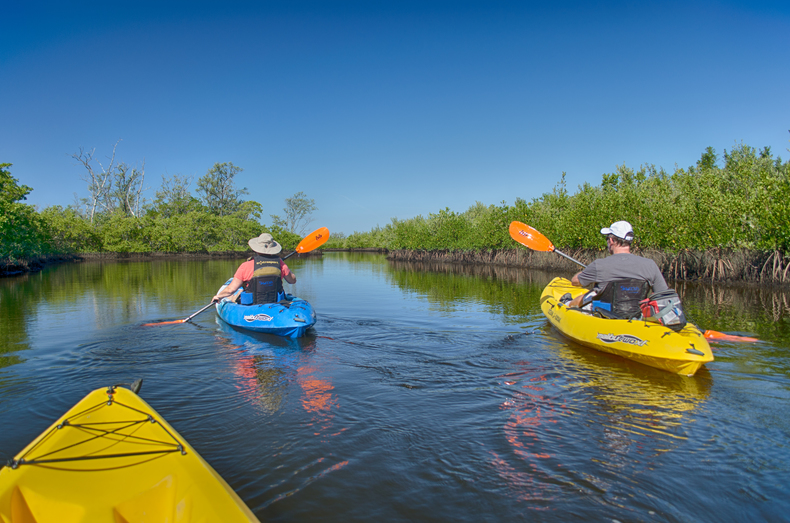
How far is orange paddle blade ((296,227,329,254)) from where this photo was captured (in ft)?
33.1

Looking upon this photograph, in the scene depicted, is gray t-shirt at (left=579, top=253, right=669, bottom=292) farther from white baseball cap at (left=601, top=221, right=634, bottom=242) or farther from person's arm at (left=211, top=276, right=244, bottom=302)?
person's arm at (left=211, top=276, right=244, bottom=302)

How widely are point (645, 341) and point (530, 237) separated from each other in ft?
16.0

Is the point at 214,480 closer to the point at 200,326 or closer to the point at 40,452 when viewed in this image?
the point at 40,452

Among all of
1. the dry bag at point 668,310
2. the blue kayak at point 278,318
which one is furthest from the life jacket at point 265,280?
the dry bag at point 668,310

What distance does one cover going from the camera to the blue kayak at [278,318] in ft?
23.5

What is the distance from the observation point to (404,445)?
3.54 metres

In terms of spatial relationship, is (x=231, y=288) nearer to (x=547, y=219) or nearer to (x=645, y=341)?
(x=645, y=341)

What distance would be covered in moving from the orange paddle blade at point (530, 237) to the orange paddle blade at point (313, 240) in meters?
4.30

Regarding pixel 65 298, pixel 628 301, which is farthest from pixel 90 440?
pixel 65 298

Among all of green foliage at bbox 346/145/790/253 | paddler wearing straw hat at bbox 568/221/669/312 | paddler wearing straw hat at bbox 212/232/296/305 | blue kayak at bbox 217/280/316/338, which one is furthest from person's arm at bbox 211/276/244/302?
green foliage at bbox 346/145/790/253

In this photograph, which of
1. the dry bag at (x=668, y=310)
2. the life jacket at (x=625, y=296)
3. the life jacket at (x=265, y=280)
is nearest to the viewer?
the dry bag at (x=668, y=310)

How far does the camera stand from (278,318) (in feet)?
23.6

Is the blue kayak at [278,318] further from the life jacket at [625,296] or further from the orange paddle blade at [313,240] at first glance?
the life jacket at [625,296]

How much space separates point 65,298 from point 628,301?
14.4 m
